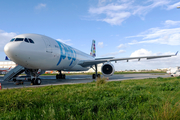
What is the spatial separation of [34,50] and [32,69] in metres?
2.29

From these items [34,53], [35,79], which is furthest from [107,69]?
[34,53]

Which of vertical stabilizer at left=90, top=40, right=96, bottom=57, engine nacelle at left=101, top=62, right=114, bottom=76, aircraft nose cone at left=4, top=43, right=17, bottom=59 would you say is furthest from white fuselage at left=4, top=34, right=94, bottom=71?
vertical stabilizer at left=90, top=40, right=96, bottom=57

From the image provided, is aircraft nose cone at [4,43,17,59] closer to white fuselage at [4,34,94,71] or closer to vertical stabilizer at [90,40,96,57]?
white fuselage at [4,34,94,71]

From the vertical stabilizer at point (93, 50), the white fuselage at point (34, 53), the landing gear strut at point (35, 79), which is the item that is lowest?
the landing gear strut at point (35, 79)

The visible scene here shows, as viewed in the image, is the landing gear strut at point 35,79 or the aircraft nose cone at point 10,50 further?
the landing gear strut at point 35,79

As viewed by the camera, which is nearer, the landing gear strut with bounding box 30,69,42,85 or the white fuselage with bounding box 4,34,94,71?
the white fuselage with bounding box 4,34,94,71

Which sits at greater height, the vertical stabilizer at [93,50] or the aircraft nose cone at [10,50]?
the vertical stabilizer at [93,50]

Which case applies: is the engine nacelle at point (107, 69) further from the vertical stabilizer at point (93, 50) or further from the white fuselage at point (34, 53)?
the vertical stabilizer at point (93, 50)

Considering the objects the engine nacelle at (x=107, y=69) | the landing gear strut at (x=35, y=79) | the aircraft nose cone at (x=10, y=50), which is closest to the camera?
the aircraft nose cone at (x=10, y=50)

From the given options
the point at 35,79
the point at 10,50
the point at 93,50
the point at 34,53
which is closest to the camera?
the point at 10,50

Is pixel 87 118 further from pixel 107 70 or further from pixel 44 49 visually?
pixel 107 70

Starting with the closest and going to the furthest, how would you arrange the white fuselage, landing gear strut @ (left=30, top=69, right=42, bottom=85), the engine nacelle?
the white fuselage → landing gear strut @ (left=30, top=69, right=42, bottom=85) → the engine nacelle

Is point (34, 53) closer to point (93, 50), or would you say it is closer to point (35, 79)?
point (35, 79)

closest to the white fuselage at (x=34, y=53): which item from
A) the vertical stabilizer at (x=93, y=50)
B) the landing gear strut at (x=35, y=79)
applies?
the landing gear strut at (x=35, y=79)
